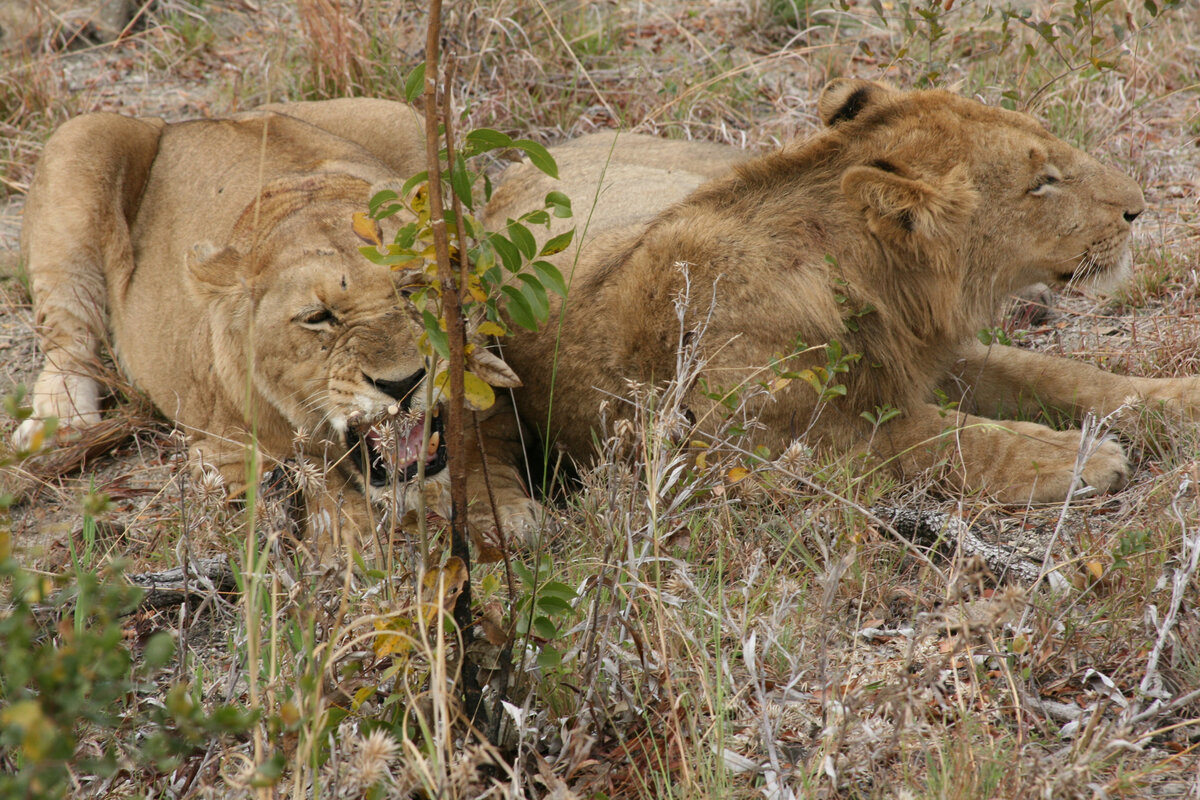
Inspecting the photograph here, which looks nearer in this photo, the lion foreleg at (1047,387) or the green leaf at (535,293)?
the green leaf at (535,293)

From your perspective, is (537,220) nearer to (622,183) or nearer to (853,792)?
(853,792)

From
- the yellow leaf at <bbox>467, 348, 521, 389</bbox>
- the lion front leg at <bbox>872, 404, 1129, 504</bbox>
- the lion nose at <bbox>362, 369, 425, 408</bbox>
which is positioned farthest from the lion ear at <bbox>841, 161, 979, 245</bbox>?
the lion nose at <bbox>362, 369, 425, 408</bbox>

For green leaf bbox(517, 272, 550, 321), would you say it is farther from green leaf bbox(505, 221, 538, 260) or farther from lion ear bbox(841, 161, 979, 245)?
lion ear bbox(841, 161, 979, 245)

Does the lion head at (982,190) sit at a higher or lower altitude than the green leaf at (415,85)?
lower

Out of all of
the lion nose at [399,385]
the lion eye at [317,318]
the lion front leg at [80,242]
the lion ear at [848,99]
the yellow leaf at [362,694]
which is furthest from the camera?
the lion front leg at [80,242]

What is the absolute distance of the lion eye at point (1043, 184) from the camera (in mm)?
3373

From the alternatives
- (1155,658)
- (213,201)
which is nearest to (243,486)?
(213,201)

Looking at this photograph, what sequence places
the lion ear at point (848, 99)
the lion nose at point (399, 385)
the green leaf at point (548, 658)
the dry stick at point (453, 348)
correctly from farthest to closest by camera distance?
1. the lion ear at point (848, 99)
2. the lion nose at point (399, 385)
3. the green leaf at point (548, 658)
4. the dry stick at point (453, 348)

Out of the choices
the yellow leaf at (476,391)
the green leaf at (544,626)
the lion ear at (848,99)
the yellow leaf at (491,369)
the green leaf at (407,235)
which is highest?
the green leaf at (407,235)

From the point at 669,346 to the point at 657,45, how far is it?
4191 mm

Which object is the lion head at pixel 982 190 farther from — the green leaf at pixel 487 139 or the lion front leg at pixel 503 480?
the green leaf at pixel 487 139

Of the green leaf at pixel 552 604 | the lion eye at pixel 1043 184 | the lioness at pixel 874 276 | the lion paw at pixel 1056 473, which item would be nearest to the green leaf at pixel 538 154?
the green leaf at pixel 552 604

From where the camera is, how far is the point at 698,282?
3301mm

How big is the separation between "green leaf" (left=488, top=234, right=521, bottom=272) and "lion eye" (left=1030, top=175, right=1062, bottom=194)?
192 centimetres
